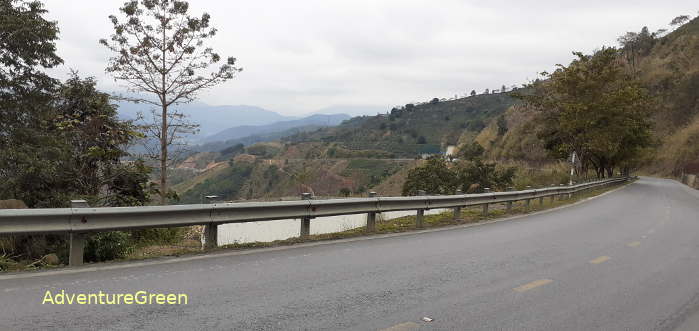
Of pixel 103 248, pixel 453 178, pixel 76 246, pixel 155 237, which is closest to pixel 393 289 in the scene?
pixel 76 246

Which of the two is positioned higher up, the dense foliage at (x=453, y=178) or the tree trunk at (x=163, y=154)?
the tree trunk at (x=163, y=154)

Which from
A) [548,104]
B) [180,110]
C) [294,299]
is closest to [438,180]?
[548,104]

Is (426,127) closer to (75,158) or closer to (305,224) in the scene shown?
(75,158)

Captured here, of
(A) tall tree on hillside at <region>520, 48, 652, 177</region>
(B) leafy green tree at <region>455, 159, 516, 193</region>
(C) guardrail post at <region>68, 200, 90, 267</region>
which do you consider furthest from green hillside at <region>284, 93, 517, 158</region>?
(C) guardrail post at <region>68, 200, 90, 267</region>

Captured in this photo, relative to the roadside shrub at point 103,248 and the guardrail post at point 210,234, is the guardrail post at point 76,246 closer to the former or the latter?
the roadside shrub at point 103,248

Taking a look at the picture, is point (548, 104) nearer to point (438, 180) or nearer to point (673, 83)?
point (438, 180)

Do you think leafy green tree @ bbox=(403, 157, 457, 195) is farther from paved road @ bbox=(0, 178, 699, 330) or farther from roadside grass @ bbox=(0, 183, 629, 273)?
Answer: paved road @ bbox=(0, 178, 699, 330)

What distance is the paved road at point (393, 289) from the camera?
13.8 ft

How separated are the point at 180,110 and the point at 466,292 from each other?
12.6 metres

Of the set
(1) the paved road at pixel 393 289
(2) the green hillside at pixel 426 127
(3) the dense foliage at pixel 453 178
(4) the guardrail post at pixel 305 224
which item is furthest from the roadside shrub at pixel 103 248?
(2) the green hillside at pixel 426 127

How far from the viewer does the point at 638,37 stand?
382ft

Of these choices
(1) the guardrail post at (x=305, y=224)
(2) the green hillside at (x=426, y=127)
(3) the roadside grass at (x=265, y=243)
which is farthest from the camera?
(2) the green hillside at (x=426, y=127)

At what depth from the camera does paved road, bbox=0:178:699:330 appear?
4.22 meters

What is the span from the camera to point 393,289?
17.7 feet
